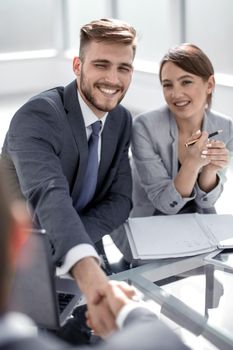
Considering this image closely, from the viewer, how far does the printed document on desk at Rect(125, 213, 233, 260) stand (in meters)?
1.61

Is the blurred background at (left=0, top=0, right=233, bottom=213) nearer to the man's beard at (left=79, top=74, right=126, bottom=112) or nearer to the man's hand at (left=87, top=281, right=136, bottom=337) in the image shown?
the man's beard at (left=79, top=74, right=126, bottom=112)

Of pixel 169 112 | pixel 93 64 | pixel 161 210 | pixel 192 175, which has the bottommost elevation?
pixel 161 210

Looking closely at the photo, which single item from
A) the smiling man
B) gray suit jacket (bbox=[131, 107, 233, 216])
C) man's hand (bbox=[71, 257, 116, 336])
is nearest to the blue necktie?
the smiling man

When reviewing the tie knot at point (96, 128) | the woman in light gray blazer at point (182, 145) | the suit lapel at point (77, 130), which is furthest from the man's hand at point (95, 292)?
the woman in light gray blazer at point (182, 145)

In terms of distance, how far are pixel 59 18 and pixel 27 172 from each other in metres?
7.73

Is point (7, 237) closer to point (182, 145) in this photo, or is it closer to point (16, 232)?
point (16, 232)

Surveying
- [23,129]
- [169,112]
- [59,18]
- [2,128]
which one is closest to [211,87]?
[169,112]

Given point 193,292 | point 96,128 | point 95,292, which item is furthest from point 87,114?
point 95,292

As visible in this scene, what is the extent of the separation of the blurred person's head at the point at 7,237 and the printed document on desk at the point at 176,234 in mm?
1071

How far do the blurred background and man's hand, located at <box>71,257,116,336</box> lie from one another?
2.03 m

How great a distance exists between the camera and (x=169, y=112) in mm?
2178

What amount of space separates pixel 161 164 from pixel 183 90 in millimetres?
323

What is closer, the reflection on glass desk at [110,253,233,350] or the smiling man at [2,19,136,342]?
the reflection on glass desk at [110,253,233,350]

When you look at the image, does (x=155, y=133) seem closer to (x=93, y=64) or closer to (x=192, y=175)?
(x=192, y=175)
